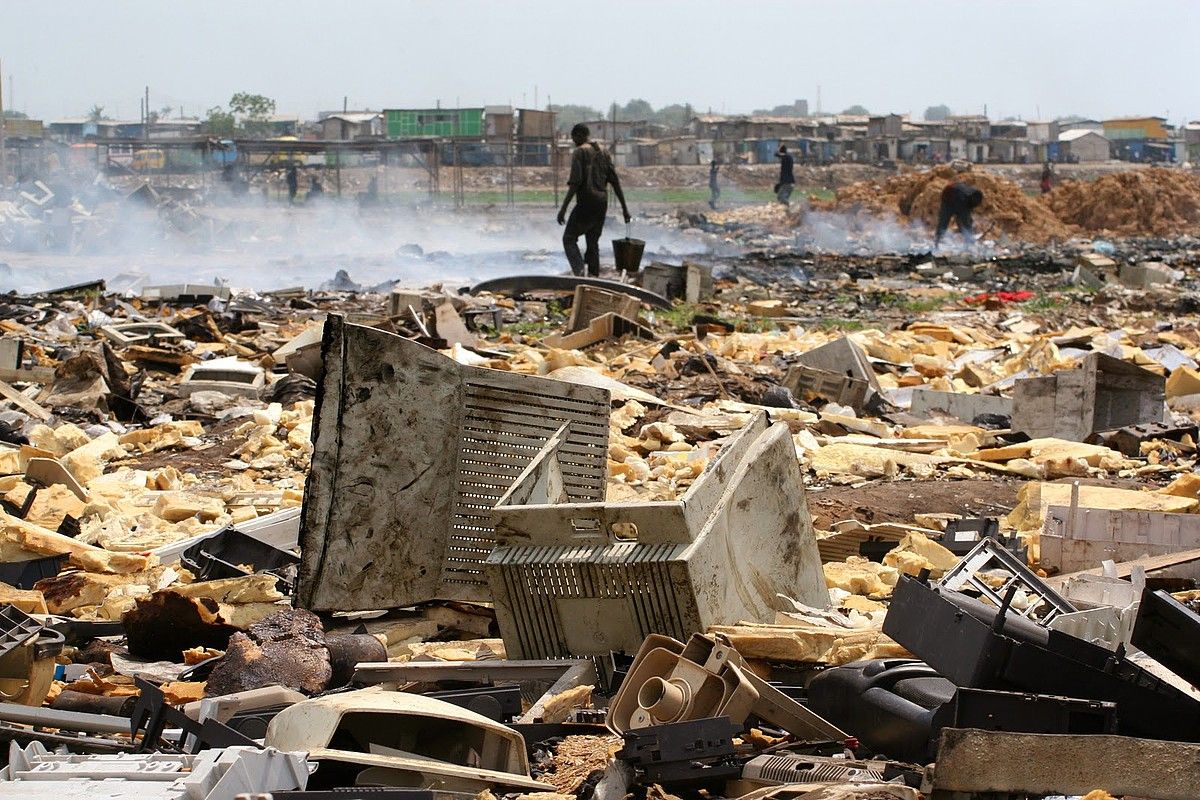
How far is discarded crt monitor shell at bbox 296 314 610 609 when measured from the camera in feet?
15.0

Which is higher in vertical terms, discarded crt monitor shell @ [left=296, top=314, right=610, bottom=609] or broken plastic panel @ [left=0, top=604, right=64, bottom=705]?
discarded crt monitor shell @ [left=296, top=314, right=610, bottom=609]

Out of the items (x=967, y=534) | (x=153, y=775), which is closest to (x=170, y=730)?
(x=153, y=775)

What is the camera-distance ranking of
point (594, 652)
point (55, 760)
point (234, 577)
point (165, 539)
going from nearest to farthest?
1. point (55, 760)
2. point (594, 652)
3. point (234, 577)
4. point (165, 539)

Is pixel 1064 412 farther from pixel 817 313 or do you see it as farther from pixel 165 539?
pixel 817 313

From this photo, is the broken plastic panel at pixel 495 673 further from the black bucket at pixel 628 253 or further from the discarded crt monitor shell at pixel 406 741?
the black bucket at pixel 628 253

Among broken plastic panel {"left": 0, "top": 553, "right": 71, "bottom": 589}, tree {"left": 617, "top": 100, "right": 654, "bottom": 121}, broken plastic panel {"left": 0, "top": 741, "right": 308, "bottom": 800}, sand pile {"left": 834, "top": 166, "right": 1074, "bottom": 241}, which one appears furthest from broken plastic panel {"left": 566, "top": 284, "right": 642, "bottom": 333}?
tree {"left": 617, "top": 100, "right": 654, "bottom": 121}

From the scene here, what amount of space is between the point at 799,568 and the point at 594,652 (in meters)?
0.95

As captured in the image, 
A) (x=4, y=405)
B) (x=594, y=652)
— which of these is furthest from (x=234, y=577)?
(x=4, y=405)

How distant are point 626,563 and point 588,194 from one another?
12623mm

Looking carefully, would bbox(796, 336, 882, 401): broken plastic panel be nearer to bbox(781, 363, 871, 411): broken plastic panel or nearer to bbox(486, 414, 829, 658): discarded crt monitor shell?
bbox(781, 363, 871, 411): broken plastic panel

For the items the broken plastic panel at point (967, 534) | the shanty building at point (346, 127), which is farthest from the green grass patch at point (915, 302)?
the shanty building at point (346, 127)

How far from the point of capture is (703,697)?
3.27 m

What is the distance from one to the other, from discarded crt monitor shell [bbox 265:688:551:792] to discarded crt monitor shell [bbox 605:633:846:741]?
0.93 feet

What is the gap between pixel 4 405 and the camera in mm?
8906
